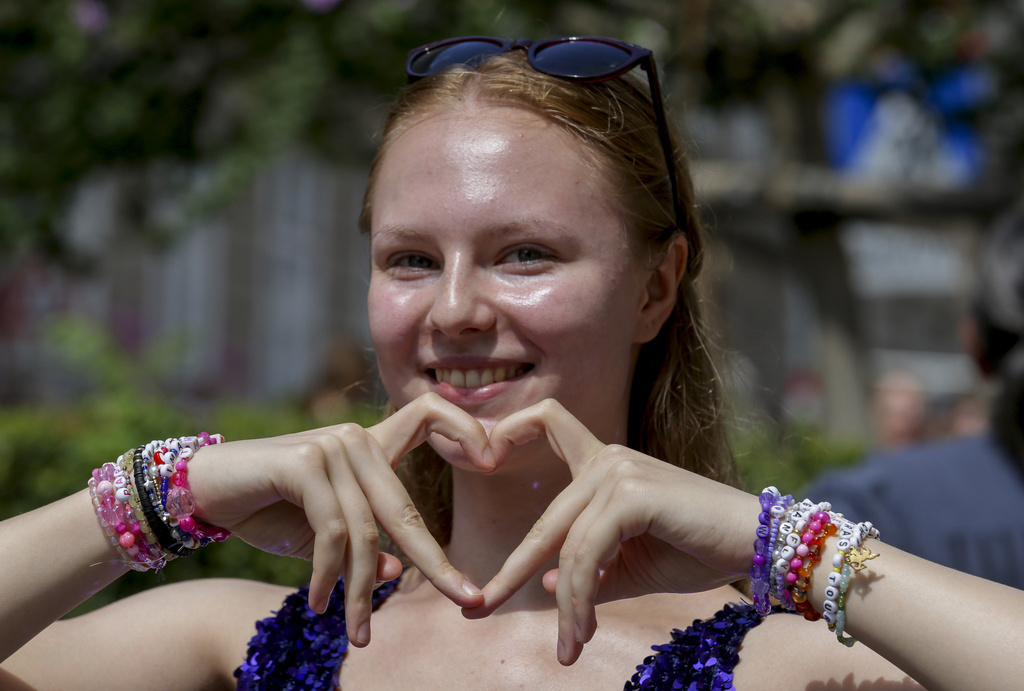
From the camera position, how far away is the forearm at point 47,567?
1445 millimetres

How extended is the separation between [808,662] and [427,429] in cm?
69

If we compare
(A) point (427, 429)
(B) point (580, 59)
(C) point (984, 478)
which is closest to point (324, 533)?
(A) point (427, 429)

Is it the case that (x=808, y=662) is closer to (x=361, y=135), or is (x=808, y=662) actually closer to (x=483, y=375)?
(x=483, y=375)

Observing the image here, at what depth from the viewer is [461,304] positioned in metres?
1.56

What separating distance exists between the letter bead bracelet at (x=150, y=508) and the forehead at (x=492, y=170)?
554 mm

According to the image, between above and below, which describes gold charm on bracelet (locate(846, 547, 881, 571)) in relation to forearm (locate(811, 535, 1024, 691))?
above

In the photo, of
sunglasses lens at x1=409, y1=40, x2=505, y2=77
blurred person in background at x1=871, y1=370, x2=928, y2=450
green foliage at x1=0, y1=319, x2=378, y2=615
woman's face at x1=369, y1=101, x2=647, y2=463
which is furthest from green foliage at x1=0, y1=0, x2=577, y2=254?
woman's face at x1=369, y1=101, x2=647, y2=463

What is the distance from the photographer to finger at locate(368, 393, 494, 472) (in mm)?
1438

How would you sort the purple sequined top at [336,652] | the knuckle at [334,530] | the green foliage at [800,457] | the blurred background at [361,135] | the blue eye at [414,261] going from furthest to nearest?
1. the blurred background at [361,135]
2. the green foliage at [800,457]
3. the blue eye at [414,261]
4. the purple sequined top at [336,652]
5. the knuckle at [334,530]

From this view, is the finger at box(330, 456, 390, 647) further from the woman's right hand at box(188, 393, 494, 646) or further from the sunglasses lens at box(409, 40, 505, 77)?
the sunglasses lens at box(409, 40, 505, 77)

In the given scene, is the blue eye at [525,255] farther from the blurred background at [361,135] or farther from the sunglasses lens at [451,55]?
the blurred background at [361,135]

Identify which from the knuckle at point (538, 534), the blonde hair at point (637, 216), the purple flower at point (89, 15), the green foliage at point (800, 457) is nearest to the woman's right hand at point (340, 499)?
the knuckle at point (538, 534)

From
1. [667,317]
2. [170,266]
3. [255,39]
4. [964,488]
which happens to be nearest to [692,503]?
[667,317]

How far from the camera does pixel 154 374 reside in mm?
5477
